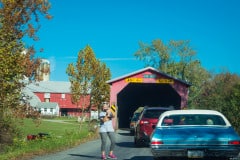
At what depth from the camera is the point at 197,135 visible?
10539mm

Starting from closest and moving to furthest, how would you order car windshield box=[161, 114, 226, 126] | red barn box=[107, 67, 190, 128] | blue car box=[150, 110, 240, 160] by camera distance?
blue car box=[150, 110, 240, 160]
car windshield box=[161, 114, 226, 126]
red barn box=[107, 67, 190, 128]

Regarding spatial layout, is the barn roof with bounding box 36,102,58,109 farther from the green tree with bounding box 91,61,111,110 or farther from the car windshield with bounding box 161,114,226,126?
the car windshield with bounding box 161,114,226,126

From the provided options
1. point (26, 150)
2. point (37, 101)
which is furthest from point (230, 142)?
point (37, 101)

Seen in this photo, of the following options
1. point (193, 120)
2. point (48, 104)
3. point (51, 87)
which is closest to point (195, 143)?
point (193, 120)

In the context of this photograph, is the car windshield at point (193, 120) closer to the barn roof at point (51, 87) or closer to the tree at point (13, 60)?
the tree at point (13, 60)

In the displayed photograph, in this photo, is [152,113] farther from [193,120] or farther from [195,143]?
[195,143]

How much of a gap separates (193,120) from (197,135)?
1701mm

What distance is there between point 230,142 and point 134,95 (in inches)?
1390

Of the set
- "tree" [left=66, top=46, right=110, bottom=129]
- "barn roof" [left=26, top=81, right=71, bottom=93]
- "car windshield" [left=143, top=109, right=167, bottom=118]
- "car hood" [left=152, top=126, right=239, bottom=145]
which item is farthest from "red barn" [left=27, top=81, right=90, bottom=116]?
"car hood" [left=152, top=126, right=239, bottom=145]

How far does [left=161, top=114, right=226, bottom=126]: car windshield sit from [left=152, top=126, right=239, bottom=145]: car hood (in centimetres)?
99

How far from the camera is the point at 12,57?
48.6 feet

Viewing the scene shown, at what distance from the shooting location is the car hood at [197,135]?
10.4 metres

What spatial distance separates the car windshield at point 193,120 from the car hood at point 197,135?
99 cm

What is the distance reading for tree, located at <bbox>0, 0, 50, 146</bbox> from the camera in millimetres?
15016
